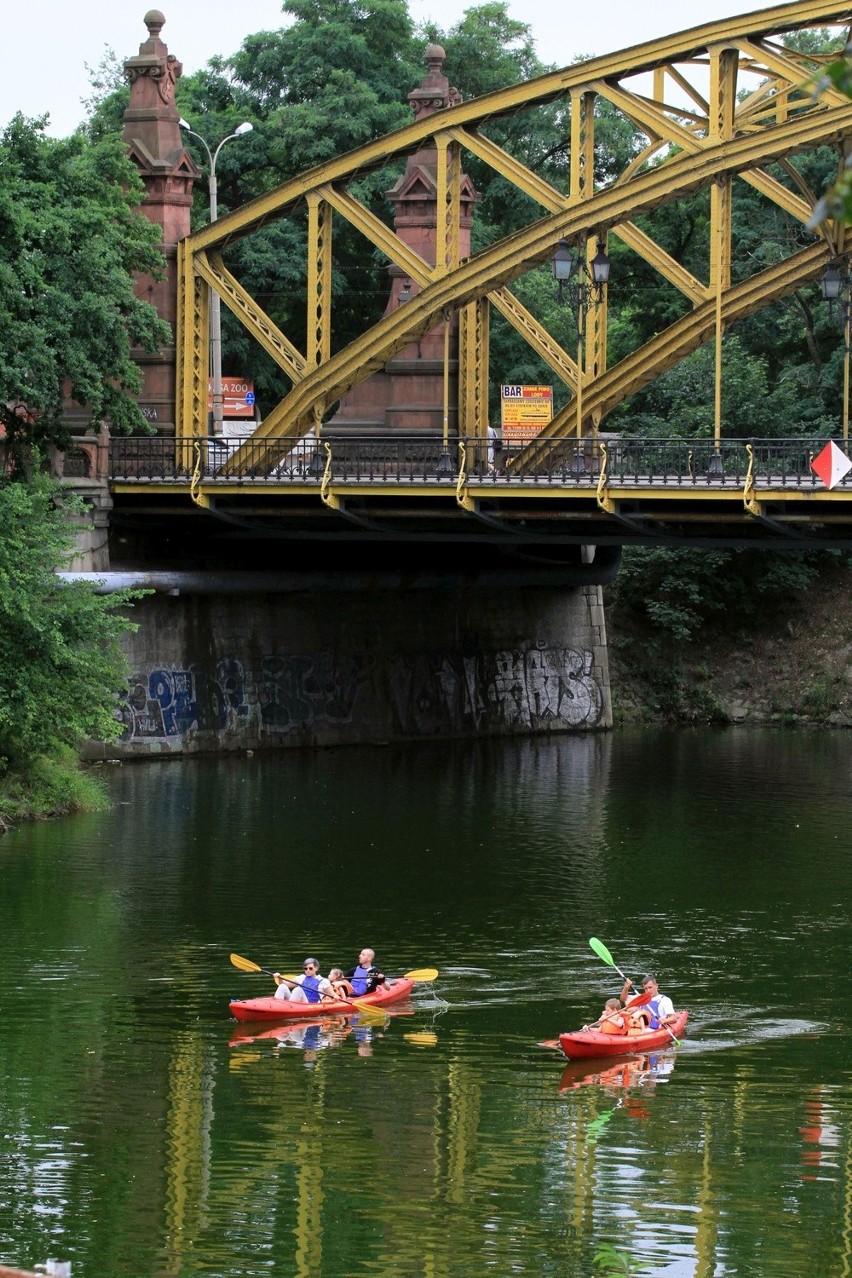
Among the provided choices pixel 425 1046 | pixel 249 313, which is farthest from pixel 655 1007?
pixel 249 313

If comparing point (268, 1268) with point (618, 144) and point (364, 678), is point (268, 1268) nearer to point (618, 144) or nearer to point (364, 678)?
point (364, 678)

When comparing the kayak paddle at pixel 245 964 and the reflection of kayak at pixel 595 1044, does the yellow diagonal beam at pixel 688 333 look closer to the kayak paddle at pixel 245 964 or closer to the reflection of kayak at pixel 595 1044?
the kayak paddle at pixel 245 964

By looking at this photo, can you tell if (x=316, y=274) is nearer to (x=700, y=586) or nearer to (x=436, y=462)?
(x=436, y=462)

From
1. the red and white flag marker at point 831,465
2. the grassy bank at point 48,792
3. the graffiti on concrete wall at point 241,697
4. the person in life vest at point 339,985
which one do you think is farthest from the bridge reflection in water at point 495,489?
the person in life vest at point 339,985

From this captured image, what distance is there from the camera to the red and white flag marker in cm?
4472

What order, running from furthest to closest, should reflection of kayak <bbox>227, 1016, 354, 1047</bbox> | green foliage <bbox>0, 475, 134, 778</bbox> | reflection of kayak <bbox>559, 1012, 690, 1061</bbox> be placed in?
green foliage <bbox>0, 475, 134, 778</bbox> < reflection of kayak <bbox>227, 1016, 354, 1047</bbox> < reflection of kayak <bbox>559, 1012, 690, 1061</bbox>

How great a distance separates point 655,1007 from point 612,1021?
73 cm

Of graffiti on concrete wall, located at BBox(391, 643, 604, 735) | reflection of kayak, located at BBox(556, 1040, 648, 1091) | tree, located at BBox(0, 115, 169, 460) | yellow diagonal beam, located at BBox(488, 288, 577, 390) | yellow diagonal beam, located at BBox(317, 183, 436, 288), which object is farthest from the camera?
graffiti on concrete wall, located at BBox(391, 643, 604, 735)

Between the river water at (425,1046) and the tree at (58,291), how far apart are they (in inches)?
328

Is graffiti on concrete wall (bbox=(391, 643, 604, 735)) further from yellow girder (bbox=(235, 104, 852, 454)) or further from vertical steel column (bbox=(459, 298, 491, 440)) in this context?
yellow girder (bbox=(235, 104, 852, 454))

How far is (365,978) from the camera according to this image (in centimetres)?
3038

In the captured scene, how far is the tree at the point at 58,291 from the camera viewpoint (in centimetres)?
4675

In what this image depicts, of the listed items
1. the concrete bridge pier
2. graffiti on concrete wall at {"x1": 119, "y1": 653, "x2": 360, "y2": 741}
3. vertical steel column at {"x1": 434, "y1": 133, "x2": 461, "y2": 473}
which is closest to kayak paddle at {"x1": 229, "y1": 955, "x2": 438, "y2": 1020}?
the concrete bridge pier

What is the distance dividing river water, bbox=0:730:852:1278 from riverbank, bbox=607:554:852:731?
2203cm
